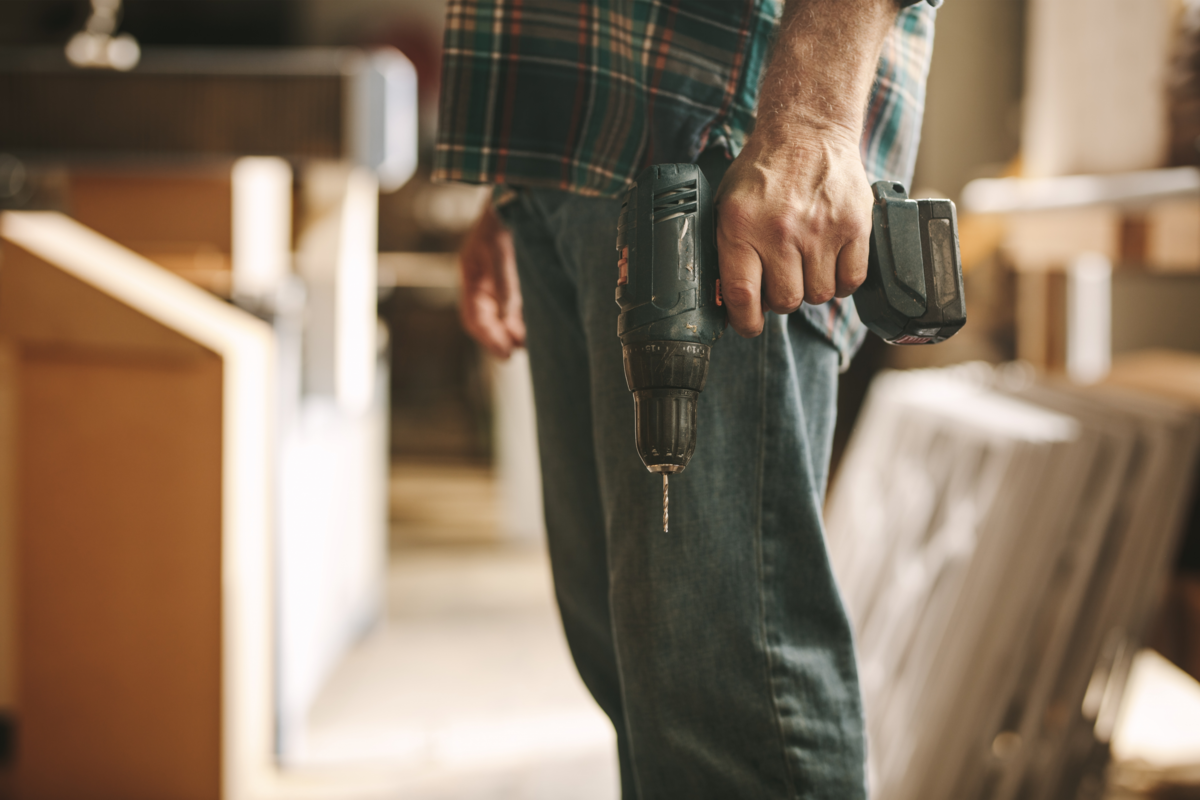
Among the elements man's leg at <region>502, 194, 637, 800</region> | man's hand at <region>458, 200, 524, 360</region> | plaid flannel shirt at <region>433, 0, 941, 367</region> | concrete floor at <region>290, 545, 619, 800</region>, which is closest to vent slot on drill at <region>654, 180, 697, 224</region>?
plaid flannel shirt at <region>433, 0, 941, 367</region>

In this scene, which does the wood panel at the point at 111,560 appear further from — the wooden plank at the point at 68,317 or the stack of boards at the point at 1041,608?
the stack of boards at the point at 1041,608

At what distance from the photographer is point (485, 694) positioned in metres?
1.80

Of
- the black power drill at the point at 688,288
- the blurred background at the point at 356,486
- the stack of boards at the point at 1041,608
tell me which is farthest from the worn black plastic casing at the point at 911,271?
the stack of boards at the point at 1041,608

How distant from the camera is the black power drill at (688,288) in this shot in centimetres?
50

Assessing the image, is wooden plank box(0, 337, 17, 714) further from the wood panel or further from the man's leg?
the man's leg

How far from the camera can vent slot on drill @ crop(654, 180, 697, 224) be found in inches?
20.0

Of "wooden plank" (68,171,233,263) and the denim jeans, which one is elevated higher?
"wooden plank" (68,171,233,263)

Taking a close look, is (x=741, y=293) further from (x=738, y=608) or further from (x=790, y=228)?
(x=738, y=608)

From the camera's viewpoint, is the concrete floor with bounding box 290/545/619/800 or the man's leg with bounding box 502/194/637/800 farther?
the concrete floor with bounding box 290/545/619/800

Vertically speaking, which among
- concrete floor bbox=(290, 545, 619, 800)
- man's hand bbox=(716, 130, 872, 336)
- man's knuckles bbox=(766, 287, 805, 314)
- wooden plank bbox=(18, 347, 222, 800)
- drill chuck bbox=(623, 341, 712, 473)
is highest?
man's hand bbox=(716, 130, 872, 336)

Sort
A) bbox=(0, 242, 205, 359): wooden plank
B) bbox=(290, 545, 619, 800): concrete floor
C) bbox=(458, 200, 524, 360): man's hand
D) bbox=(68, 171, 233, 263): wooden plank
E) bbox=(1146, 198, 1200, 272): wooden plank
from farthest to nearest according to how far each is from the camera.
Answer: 1. bbox=(68, 171, 233, 263): wooden plank
2. bbox=(290, 545, 619, 800): concrete floor
3. bbox=(0, 242, 205, 359): wooden plank
4. bbox=(1146, 198, 1200, 272): wooden plank
5. bbox=(458, 200, 524, 360): man's hand

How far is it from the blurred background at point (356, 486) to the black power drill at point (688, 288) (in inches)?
26.0

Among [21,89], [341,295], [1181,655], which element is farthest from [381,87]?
[1181,655]

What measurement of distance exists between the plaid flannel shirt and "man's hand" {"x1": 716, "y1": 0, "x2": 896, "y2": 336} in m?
0.07
